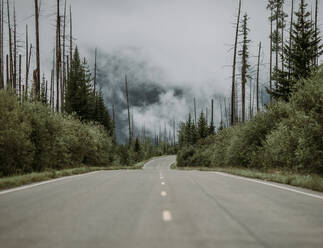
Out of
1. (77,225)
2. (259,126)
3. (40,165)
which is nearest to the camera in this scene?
(77,225)

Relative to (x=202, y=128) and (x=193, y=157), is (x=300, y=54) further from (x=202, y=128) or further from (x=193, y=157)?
(x=202, y=128)

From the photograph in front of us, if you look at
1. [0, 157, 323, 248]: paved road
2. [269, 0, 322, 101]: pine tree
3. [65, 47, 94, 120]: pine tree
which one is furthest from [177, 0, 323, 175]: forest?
[65, 47, 94, 120]: pine tree

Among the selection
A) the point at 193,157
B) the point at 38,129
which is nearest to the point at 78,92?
the point at 193,157

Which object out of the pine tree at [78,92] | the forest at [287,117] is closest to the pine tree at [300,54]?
the forest at [287,117]

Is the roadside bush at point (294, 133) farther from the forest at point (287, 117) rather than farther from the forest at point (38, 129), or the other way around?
the forest at point (38, 129)

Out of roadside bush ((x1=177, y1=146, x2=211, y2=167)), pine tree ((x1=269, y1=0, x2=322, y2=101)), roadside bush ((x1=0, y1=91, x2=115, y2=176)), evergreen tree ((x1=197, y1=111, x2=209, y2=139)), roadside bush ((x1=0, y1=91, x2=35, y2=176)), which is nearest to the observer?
roadside bush ((x1=0, y1=91, x2=35, y2=176))

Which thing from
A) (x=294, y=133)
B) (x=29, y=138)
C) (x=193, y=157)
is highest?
(x=294, y=133)

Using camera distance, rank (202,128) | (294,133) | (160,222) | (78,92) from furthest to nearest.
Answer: (202,128) → (78,92) → (294,133) → (160,222)

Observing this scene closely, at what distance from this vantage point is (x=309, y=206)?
6.41m

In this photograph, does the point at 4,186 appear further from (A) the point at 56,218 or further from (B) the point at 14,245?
(B) the point at 14,245

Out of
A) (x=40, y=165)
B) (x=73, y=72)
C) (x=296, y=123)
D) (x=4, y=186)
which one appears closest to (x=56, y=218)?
(x=4, y=186)

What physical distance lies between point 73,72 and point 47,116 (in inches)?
1338

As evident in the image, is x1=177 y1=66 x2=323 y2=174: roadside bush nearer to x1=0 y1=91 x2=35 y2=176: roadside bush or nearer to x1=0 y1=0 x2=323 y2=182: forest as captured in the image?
x1=0 y1=0 x2=323 y2=182: forest

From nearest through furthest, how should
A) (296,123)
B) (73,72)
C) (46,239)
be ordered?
(46,239) < (296,123) < (73,72)
